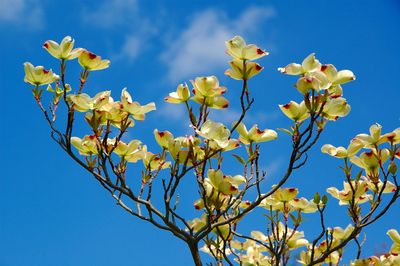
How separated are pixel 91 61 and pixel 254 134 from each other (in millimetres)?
559

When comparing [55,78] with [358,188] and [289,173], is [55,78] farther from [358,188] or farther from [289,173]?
[358,188]

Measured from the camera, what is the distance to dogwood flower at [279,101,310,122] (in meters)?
1.70

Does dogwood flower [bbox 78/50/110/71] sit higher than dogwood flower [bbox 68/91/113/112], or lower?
higher

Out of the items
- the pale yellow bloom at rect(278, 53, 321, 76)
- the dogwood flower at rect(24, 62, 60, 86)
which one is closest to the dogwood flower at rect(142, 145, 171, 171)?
the dogwood flower at rect(24, 62, 60, 86)

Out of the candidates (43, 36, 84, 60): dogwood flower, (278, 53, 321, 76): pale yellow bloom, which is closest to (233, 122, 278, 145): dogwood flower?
(278, 53, 321, 76): pale yellow bloom

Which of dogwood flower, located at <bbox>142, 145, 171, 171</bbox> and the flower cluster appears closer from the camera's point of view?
the flower cluster

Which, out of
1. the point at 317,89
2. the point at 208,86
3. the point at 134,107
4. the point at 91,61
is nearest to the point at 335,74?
the point at 317,89

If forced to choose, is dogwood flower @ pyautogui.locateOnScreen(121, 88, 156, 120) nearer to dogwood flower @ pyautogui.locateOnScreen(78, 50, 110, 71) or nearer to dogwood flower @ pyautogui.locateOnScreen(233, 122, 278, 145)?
dogwood flower @ pyautogui.locateOnScreen(78, 50, 110, 71)

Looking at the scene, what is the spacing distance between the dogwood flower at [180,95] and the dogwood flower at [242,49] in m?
0.18

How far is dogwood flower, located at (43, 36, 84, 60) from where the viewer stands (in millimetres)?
1709

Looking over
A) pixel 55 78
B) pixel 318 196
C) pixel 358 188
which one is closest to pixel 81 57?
pixel 55 78

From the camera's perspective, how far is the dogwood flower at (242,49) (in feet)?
5.45

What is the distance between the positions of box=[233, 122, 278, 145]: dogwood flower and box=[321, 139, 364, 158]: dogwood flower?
7.8 inches

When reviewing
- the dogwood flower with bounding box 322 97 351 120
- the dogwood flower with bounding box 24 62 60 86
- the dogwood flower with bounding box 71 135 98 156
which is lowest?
the dogwood flower with bounding box 322 97 351 120
